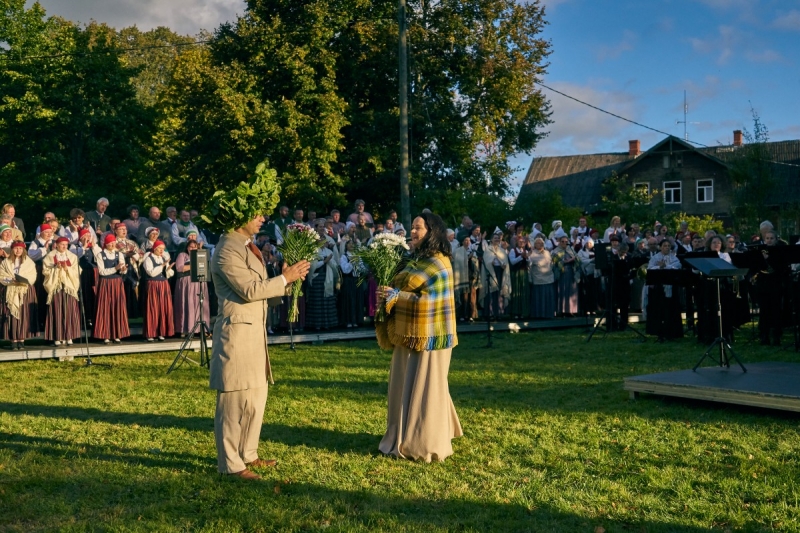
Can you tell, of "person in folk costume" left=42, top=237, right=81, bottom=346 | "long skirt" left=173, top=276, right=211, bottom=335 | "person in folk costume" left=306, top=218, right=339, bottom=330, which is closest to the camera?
"person in folk costume" left=42, top=237, right=81, bottom=346

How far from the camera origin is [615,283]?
62.1ft

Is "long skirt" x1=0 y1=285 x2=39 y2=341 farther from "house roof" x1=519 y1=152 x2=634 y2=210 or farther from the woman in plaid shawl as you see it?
"house roof" x1=519 y1=152 x2=634 y2=210

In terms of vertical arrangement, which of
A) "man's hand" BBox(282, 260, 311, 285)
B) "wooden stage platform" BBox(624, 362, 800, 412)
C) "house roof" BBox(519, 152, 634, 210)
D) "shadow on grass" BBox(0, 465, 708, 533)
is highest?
"house roof" BBox(519, 152, 634, 210)

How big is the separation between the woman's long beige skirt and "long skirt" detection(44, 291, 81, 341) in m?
9.50

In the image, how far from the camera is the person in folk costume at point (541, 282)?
20734 mm

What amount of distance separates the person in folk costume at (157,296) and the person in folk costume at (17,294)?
205 cm

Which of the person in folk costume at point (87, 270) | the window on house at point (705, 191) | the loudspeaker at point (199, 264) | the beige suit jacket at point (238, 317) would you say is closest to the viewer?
the beige suit jacket at point (238, 317)

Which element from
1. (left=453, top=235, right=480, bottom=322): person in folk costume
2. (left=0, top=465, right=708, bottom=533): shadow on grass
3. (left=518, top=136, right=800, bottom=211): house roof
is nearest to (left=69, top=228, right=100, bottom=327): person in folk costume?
(left=453, top=235, right=480, bottom=322): person in folk costume

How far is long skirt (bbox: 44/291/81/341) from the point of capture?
50.8ft

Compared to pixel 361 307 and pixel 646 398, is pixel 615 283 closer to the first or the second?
pixel 361 307

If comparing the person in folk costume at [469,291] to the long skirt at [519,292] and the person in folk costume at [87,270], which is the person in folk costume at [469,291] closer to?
the long skirt at [519,292]

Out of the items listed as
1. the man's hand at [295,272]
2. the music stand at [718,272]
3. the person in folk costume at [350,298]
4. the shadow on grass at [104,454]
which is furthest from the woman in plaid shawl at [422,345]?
the person in folk costume at [350,298]

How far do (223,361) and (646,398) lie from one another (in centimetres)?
586

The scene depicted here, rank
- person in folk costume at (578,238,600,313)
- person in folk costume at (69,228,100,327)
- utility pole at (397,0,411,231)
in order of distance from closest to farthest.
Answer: person in folk costume at (69,228,100,327) → person in folk costume at (578,238,600,313) → utility pole at (397,0,411,231)
